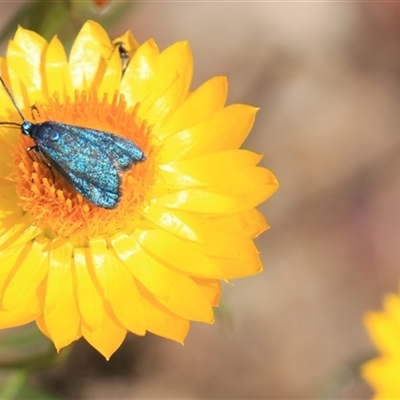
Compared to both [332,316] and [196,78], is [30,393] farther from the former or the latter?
[196,78]

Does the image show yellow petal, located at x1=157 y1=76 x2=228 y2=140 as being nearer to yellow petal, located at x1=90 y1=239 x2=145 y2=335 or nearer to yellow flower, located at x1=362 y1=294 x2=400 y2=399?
yellow petal, located at x1=90 y1=239 x2=145 y2=335

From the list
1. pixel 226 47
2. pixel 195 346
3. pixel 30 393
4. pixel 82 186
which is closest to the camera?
pixel 82 186

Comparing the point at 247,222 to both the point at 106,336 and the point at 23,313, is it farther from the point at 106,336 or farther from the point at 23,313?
the point at 23,313

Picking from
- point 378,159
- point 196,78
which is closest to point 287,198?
point 378,159

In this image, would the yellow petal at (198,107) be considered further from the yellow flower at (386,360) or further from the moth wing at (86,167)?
the yellow flower at (386,360)

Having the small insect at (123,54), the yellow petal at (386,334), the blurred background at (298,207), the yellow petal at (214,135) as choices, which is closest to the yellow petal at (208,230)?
the yellow petal at (214,135)

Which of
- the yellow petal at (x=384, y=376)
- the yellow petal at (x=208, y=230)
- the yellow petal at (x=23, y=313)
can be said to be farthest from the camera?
the yellow petal at (x=384, y=376)

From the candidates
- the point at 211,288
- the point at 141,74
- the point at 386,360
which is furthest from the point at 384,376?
the point at 141,74
